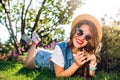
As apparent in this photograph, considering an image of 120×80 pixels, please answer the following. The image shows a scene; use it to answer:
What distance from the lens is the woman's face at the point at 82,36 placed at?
5312 mm

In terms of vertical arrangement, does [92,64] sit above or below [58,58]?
below

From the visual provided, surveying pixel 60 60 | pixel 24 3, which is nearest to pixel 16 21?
pixel 24 3

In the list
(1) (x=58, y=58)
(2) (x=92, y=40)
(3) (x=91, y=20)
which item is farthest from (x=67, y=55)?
(3) (x=91, y=20)

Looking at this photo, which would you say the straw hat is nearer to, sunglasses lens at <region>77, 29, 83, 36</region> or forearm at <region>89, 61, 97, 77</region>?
sunglasses lens at <region>77, 29, 83, 36</region>

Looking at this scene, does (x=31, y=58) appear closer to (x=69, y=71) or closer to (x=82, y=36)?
(x=69, y=71)

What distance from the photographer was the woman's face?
5.31 m

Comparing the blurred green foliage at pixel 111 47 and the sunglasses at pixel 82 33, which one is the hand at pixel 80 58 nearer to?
the sunglasses at pixel 82 33

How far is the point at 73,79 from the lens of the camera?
223 inches

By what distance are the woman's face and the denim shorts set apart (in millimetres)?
1917

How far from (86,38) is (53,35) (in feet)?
44.6

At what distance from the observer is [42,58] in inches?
290

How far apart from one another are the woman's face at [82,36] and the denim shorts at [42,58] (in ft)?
6.29

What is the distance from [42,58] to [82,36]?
7.53ft

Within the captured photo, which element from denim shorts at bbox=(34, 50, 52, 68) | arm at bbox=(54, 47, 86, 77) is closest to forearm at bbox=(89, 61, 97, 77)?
arm at bbox=(54, 47, 86, 77)
